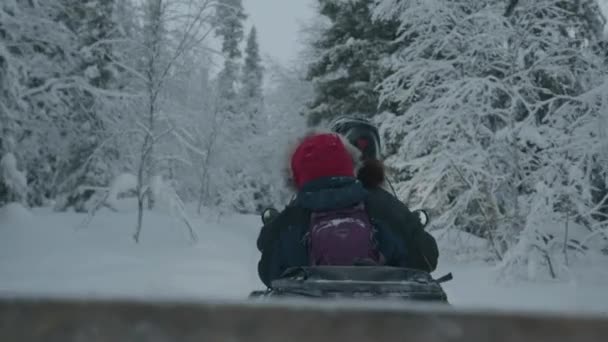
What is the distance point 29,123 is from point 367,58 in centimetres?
962

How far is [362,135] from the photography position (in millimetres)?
3693

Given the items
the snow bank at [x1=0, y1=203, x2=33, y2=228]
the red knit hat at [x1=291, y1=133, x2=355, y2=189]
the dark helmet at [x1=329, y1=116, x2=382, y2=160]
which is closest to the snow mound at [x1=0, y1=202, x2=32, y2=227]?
Answer: the snow bank at [x1=0, y1=203, x2=33, y2=228]

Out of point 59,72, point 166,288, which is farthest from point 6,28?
point 166,288

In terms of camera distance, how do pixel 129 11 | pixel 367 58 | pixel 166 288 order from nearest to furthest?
pixel 166 288
pixel 129 11
pixel 367 58

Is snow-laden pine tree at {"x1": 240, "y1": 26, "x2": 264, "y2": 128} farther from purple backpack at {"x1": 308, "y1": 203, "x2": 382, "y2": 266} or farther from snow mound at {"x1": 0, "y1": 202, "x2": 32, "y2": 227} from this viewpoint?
purple backpack at {"x1": 308, "y1": 203, "x2": 382, "y2": 266}

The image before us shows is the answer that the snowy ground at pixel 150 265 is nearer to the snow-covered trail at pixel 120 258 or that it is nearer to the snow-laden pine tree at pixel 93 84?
the snow-covered trail at pixel 120 258

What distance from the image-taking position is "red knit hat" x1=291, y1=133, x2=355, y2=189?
2.89 metres

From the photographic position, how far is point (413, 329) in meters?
0.50

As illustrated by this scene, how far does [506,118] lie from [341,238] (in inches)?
360

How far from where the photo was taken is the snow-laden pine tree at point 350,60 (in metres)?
18.2

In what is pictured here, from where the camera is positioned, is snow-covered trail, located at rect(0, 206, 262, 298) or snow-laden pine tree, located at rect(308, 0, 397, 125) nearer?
snow-covered trail, located at rect(0, 206, 262, 298)

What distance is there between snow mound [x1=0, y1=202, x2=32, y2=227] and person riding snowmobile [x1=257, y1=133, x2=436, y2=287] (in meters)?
10.5

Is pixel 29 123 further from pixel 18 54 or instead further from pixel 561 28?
pixel 561 28

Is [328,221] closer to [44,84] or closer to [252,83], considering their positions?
[44,84]
